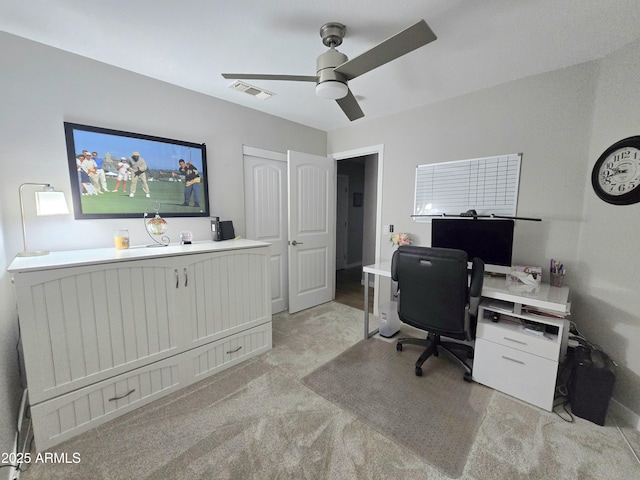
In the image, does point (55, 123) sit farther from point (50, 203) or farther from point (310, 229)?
point (310, 229)

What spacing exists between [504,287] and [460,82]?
1.74 metres

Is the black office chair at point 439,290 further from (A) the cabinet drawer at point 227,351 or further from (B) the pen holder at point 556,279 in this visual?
(A) the cabinet drawer at point 227,351

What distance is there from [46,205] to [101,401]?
1.27m

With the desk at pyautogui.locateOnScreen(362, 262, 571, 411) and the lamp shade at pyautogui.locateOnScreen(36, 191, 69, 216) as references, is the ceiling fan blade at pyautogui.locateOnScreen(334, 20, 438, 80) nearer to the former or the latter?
the desk at pyautogui.locateOnScreen(362, 262, 571, 411)

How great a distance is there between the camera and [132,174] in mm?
2062

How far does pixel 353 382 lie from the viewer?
6.44 feet

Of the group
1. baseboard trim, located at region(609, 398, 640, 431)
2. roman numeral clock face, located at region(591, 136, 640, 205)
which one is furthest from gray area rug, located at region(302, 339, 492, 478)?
roman numeral clock face, located at region(591, 136, 640, 205)

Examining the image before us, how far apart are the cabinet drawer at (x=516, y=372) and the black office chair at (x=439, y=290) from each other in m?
0.12

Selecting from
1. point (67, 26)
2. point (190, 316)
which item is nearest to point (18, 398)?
point (190, 316)

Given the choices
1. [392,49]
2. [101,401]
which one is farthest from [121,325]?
[392,49]

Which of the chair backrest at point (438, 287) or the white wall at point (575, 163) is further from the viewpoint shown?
the chair backrest at point (438, 287)

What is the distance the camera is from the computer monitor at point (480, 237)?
81.0 inches

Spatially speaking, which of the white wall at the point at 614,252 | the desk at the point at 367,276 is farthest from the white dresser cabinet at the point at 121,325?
the white wall at the point at 614,252

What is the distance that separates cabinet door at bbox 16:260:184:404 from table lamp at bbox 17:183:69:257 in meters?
0.51
